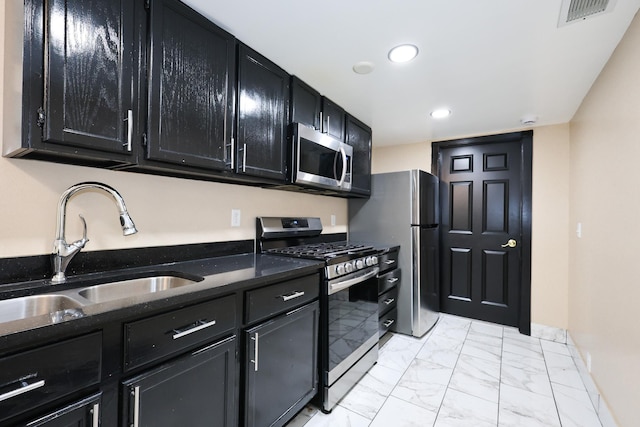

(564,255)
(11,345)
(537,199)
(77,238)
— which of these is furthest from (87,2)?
(564,255)

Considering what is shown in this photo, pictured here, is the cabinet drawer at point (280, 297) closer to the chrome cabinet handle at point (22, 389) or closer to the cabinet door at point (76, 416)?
the cabinet door at point (76, 416)

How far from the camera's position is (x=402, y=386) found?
2.08 metres

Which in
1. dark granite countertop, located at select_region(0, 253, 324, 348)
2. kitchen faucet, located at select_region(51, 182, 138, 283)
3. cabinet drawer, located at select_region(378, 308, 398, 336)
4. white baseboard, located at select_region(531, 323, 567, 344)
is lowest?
white baseboard, located at select_region(531, 323, 567, 344)

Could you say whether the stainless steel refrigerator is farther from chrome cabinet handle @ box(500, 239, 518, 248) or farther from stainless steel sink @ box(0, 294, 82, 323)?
stainless steel sink @ box(0, 294, 82, 323)

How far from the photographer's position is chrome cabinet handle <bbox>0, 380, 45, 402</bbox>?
67 cm

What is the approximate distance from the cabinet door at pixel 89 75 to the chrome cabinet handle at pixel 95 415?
884 millimetres

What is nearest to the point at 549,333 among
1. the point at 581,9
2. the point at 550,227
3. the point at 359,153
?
the point at 550,227

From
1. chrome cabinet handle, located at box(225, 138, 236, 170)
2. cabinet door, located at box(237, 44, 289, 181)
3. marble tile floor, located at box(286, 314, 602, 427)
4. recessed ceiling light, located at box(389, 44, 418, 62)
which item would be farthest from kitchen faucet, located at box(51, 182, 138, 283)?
recessed ceiling light, located at box(389, 44, 418, 62)

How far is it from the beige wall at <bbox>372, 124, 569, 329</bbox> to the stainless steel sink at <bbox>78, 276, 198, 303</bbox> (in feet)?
11.1

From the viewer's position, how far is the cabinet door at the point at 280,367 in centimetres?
133

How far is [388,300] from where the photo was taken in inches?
110

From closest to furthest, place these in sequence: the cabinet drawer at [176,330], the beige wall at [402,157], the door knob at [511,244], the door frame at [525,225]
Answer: the cabinet drawer at [176,330] < the door frame at [525,225] < the door knob at [511,244] < the beige wall at [402,157]

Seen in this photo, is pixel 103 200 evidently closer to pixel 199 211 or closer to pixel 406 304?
pixel 199 211

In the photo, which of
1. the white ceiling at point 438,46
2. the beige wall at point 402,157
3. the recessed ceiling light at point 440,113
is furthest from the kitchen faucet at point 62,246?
the beige wall at point 402,157
